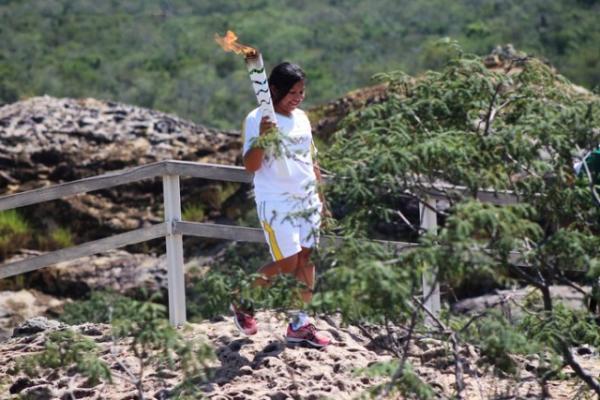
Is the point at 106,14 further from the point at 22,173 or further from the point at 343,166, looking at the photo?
the point at 343,166

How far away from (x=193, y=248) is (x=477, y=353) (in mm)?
6365

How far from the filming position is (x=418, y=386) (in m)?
6.12

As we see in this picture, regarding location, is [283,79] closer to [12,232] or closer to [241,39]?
[12,232]

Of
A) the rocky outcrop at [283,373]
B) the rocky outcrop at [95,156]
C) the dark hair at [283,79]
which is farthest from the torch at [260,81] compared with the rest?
the rocky outcrop at [95,156]

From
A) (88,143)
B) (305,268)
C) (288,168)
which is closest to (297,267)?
(305,268)

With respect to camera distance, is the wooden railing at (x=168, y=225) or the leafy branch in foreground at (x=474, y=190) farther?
the wooden railing at (x=168, y=225)

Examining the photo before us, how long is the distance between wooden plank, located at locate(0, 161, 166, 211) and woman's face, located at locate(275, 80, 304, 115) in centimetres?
120

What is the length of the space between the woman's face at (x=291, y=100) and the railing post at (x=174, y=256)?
125 centimetres

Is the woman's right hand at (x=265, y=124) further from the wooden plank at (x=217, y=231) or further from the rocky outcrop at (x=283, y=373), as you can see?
the wooden plank at (x=217, y=231)

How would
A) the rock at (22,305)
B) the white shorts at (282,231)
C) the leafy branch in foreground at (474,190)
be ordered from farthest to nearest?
the rock at (22,305) → the white shorts at (282,231) → the leafy branch in foreground at (474,190)

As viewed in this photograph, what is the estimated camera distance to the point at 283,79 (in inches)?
299

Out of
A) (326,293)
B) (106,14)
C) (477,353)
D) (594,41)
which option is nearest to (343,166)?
(326,293)

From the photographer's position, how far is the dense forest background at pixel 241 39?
105 feet

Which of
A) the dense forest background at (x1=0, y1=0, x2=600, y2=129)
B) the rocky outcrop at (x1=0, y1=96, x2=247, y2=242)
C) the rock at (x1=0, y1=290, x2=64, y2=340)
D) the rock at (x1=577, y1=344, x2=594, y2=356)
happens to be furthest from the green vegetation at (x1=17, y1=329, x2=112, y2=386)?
the dense forest background at (x1=0, y1=0, x2=600, y2=129)
